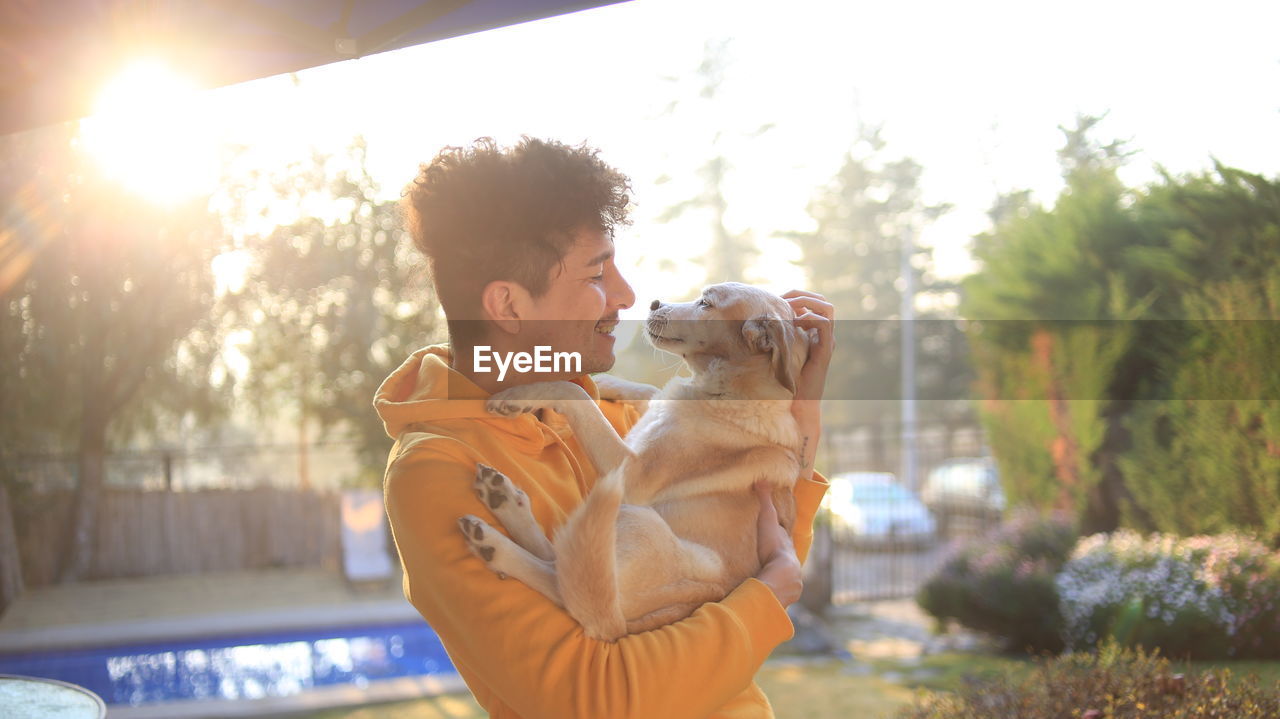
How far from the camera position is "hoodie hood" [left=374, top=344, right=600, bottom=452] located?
2078mm

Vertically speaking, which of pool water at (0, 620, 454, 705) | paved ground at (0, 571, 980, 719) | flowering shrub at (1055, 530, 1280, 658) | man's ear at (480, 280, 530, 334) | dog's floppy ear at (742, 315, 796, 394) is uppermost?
man's ear at (480, 280, 530, 334)

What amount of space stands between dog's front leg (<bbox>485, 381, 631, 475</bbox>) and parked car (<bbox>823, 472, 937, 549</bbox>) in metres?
13.7

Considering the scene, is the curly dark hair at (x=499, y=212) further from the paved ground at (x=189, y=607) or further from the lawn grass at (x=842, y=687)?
the paved ground at (x=189, y=607)

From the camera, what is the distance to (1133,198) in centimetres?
1120

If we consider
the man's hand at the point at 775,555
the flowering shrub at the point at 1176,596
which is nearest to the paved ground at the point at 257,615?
the flowering shrub at the point at 1176,596

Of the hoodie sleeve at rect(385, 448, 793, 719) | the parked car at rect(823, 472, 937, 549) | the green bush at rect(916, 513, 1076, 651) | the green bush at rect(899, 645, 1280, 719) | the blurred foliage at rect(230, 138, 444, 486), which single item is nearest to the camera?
the hoodie sleeve at rect(385, 448, 793, 719)

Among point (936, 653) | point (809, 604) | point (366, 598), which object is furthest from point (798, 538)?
point (366, 598)

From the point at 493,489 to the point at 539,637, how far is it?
1.18ft

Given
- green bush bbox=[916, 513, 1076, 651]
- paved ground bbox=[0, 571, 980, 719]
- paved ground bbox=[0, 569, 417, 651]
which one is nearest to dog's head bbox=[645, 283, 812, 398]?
paved ground bbox=[0, 571, 980, 719]

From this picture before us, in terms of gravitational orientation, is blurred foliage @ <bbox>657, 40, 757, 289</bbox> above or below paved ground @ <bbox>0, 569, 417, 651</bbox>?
above

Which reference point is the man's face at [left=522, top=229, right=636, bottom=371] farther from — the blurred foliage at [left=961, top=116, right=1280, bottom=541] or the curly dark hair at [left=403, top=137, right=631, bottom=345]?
the blurred foliage at [left=961, top=116, right=1280, bottom=541]

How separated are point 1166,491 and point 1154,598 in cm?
226

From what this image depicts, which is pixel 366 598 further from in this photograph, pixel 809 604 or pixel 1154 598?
pixel 1154 598

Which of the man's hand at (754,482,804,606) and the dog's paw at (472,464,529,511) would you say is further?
the man's hand at (754,482,804,606)
